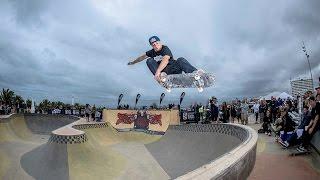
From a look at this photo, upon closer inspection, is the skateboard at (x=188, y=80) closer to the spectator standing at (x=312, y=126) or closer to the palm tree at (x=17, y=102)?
the spectator standing at (x=312, y=126)

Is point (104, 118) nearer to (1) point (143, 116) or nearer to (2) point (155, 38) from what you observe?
(1) point (143, 116)

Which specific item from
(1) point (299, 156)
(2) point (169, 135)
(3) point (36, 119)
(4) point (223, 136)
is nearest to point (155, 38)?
(1) point (299, 156)

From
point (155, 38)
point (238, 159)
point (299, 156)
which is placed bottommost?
point (299, 156)

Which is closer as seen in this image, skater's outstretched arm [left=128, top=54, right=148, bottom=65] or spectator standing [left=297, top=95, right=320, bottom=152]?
spectator standing [left=297, top=95, right=320, bottom=152]

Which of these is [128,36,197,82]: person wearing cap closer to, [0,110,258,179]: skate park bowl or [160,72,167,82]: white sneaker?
[160,72,167,82]: white sneaker

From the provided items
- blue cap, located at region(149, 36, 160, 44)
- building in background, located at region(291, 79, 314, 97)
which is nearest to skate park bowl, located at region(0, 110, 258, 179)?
blue cap, located at region(149, 36, 160, 44)

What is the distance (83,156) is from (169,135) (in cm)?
876

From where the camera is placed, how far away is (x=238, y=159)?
402 cm

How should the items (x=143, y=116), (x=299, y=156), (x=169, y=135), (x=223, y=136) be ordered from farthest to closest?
(x=143, y=116) → (x=169, y=135) → (x=223, y=136) → (x=299, y=156)

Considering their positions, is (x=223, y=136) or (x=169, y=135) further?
(x=169, y=135)

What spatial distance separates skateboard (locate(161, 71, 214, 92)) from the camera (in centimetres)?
916

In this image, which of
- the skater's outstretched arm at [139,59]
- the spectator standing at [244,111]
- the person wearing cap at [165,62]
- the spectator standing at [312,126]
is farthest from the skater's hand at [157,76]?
the spectator standing at [244,111]

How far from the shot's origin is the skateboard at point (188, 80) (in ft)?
30.0

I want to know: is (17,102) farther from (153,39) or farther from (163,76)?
(153,39)
